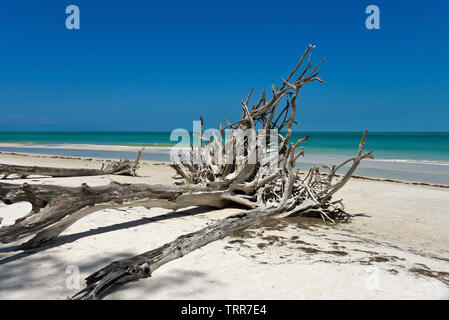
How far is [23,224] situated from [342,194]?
8105 mm

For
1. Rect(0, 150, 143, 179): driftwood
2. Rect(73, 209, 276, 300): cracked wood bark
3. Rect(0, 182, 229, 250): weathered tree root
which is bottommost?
Rect(73, 209, 276, 300): cracked wood bark

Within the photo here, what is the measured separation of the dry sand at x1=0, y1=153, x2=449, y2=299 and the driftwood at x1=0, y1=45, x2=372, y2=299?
0.60ft

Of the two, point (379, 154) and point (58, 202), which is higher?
point (379, 154)

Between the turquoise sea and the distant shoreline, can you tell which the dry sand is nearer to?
the distant shoreline

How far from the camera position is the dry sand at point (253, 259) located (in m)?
2.92

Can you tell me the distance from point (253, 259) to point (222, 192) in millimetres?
2477

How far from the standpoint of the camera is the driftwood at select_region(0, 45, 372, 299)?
3.51m

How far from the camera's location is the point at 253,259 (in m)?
3.69

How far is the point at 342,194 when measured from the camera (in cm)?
926

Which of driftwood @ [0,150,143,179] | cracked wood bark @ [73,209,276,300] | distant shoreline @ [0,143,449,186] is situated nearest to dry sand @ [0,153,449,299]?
cracked wood bark @ [73,209,276,300]

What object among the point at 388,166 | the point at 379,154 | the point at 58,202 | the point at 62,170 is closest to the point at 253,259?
the point at 58,202

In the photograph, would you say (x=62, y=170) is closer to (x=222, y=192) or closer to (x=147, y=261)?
(x=222, y=192)

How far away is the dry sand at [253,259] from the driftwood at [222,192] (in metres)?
0.18
